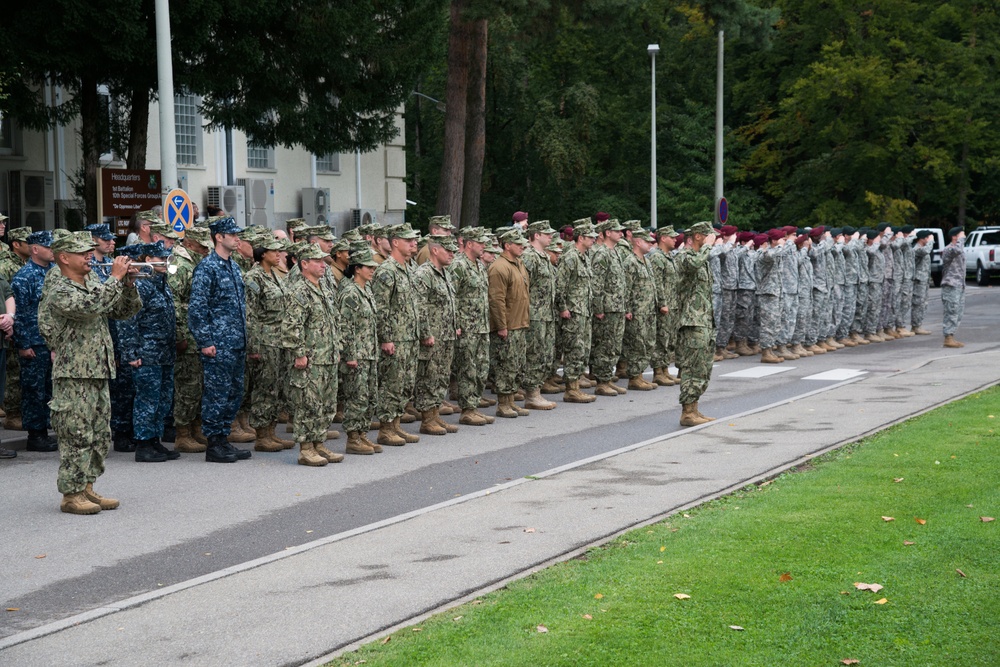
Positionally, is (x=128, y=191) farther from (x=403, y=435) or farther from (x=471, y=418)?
(x=403, y=435)

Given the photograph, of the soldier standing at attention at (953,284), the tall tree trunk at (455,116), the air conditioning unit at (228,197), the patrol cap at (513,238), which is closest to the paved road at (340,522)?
the patrol cap at (513,238)

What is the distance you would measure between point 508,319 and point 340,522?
641 cm

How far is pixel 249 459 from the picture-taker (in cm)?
1283

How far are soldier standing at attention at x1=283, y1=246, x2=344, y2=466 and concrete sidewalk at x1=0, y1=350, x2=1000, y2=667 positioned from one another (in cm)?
230

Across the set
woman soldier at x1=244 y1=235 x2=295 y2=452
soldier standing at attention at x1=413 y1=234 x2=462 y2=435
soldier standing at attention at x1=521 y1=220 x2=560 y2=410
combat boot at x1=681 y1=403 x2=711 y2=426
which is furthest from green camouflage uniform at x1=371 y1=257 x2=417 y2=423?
combat boot at x1=681 y1=403 x2=711 y2=426

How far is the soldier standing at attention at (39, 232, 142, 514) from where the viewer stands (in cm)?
992

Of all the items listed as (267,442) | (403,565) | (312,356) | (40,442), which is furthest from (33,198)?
(403,565)

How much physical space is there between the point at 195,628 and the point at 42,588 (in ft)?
5.06

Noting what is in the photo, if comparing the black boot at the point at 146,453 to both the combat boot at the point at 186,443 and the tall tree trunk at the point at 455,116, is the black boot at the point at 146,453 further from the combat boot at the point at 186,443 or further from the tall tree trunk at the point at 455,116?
the tall tree trunk at the point at 455,116

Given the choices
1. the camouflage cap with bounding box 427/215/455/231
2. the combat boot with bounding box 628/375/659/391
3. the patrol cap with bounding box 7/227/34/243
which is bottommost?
Result: the combat boot with bounding box 628/375/659/391

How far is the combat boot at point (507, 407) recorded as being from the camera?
15.8 meters

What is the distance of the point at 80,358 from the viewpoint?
32.9ft

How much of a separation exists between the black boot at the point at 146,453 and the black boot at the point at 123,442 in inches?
22.4

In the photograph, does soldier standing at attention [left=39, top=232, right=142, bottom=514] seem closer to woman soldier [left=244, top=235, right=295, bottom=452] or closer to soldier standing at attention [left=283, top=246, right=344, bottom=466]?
soldier standing at attention [left=283, top=246, right=344, bottom=466]
